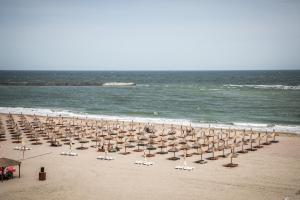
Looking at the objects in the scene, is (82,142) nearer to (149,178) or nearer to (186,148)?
(186,148)

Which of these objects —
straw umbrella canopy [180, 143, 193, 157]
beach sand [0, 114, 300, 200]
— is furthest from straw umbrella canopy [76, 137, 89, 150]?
straw umbrella canopy [180, 143, 193, 157]

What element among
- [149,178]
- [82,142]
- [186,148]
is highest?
[186,148]

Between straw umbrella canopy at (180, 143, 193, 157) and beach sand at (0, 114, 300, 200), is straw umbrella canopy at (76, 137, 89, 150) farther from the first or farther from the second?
straw umbrella canopy at (180, 143, 193, 157)

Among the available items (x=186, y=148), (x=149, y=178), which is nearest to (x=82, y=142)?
(x=186, y=148)

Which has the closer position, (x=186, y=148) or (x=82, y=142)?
(x=186, y=148)

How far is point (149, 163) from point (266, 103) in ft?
148

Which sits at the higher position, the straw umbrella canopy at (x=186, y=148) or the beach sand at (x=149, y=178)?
the straw umbrella canopy at (x=186, y=148)

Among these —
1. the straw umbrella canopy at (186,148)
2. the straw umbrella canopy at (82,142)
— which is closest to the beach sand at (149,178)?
the straw umbrella canopy at (186,148)

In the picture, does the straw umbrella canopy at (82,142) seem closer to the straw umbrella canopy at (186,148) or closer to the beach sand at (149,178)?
the beach sand at (149,178)

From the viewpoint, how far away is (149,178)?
66.9ft

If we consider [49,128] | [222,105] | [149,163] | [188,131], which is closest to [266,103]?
[222,105]

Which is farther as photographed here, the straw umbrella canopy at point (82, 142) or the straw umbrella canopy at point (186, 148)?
the straw umbrella canopy at point (82, 142)

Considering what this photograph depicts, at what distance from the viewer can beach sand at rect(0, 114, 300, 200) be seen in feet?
58.4

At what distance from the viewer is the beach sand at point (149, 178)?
58.4ft
